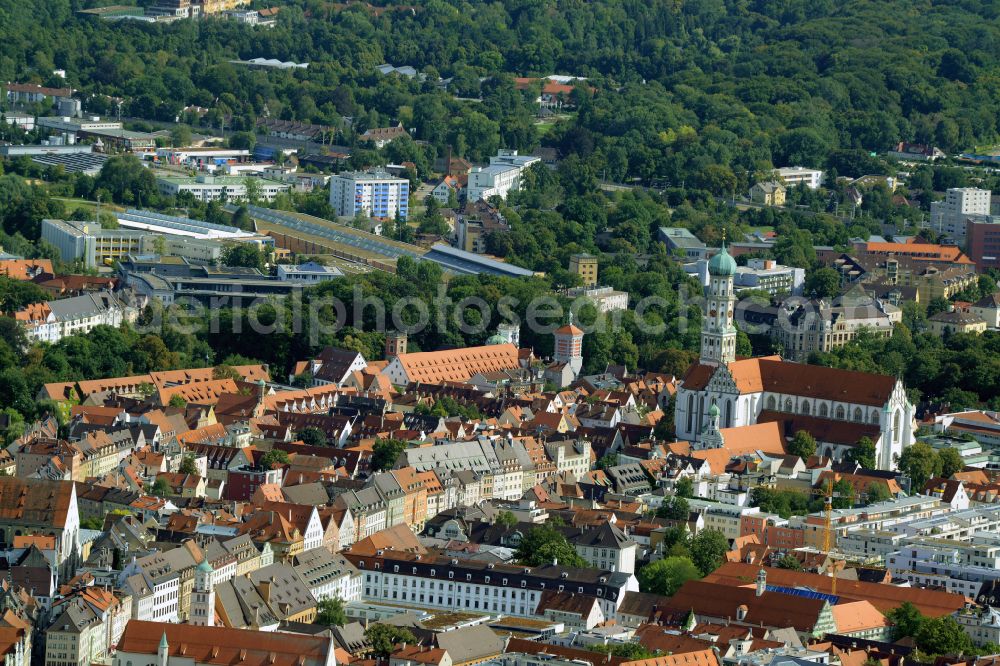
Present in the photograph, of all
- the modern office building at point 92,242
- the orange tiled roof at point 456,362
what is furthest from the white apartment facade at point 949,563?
the modern office building at point 92,242

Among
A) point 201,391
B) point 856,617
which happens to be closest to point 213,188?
point 201,391

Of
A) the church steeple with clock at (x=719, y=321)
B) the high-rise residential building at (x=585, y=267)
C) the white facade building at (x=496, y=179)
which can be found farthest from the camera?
the white facade building at (x=496, y=179)

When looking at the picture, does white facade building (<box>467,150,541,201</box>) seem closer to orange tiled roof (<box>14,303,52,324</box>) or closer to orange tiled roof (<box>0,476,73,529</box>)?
orange tiled roof (<box>14,303,52,324</box>)

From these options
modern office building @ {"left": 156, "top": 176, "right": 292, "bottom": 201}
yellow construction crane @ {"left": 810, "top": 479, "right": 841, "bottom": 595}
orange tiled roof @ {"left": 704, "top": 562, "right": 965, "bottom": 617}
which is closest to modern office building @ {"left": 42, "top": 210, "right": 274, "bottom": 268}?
modern office building @ {"left": 156, "top": 176, "right": 292, "bottom": 201}

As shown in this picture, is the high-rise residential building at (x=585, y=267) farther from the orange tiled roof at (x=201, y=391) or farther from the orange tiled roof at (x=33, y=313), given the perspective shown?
the orange tiled roof at (x=201, y=391)

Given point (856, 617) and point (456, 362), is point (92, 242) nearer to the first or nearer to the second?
point (456, 362)

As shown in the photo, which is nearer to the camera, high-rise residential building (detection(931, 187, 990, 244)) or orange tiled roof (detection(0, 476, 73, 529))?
orange tiled roof (detection(0, 476, 73, 529))

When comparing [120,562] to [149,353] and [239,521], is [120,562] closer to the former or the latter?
[239,521]
